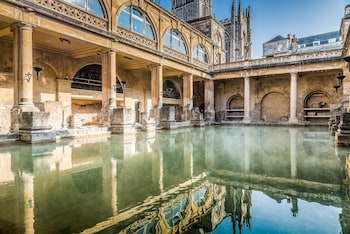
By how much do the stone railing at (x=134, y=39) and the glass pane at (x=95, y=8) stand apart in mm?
1431

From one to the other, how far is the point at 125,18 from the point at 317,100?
2033cm

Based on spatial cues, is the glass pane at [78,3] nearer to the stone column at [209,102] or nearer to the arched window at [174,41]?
the arched window at [174,41]

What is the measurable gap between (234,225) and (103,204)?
1.47m

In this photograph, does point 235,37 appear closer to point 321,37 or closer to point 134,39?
point 321,37

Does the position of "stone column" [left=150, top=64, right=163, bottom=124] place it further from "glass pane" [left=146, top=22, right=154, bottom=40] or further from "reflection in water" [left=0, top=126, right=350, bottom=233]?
"reflection in water" [left=0, top=126, right=350, bottom=233]

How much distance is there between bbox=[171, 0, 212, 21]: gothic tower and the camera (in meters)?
38.6

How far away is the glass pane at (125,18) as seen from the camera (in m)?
14.3

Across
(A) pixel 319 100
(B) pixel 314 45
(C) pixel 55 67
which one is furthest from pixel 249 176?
(B) pixel 314 45

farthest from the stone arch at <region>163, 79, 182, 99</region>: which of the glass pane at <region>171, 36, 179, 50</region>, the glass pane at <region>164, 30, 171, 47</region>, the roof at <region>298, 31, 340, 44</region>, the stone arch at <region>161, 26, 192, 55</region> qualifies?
the roof at <region>298, 31, 340, 44</region>

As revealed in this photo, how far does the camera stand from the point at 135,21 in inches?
612

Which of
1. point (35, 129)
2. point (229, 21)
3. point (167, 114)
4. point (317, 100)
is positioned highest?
point (229, 21)

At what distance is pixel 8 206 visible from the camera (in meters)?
2.56

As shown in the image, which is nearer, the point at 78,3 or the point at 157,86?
the point at 78,3

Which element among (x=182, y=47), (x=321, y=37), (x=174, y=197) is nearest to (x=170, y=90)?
(x=182, y=47)
